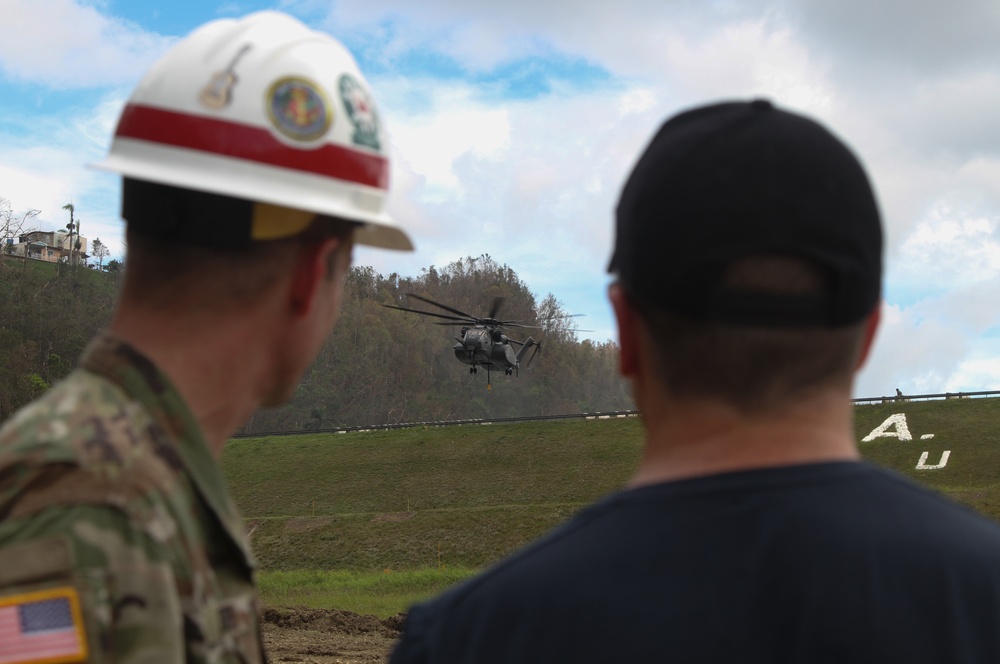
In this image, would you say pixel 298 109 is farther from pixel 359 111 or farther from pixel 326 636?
pixel 326 636

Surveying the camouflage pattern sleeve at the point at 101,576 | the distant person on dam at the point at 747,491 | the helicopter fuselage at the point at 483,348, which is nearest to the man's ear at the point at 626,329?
the distant person on dam at the point at 747,491

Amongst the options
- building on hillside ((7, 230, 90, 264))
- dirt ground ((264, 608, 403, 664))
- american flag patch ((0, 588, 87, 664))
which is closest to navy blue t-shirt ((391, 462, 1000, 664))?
american flag patch ((0, 588, 87, 664))

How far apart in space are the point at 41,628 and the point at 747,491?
1.25 metres

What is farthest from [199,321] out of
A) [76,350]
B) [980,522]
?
[76,350]

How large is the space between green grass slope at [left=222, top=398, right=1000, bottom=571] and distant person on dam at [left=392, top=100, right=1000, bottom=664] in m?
29.3

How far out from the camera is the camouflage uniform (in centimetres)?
194

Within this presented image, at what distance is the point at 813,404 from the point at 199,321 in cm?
131

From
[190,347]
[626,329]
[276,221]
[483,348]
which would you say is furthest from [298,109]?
[483,348]

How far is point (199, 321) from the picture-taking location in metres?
2.38

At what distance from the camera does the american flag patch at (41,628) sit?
1.91m

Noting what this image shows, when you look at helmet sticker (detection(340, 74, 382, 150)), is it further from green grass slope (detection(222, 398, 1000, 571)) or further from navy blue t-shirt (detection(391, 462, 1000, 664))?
green grass slope (detection(222, 398, 1000, 571))

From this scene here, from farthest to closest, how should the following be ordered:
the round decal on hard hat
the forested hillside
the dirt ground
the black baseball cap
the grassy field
→ the forested hillside, the grassy field, the dirt ground, the round decal on hard hat, the black baseball cap

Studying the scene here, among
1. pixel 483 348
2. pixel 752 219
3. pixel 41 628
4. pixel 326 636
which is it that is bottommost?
A: pixel 326 636

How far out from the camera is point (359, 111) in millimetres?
2705
